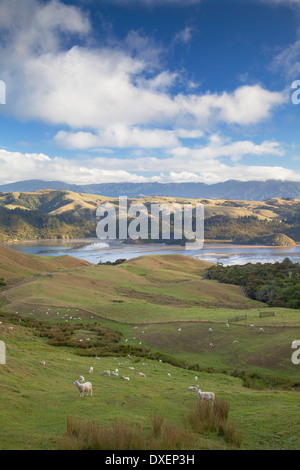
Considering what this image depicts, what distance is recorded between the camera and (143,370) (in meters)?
17.1

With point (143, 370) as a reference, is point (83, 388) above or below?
above

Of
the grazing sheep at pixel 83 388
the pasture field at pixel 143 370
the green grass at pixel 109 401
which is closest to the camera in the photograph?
the green grass at pixel 109 401

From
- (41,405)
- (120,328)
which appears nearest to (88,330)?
(120,328)

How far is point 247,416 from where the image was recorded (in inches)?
364

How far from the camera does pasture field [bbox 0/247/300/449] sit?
8094 mm

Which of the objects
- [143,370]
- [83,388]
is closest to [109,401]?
[83,388]

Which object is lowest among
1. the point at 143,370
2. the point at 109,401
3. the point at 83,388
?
the point at 143,370

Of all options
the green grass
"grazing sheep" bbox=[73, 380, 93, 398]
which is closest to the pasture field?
the green grass

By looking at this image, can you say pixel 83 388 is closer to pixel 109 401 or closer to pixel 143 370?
pixel 109 401

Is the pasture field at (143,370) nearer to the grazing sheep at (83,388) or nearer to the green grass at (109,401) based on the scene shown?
the green grass at (109,401)

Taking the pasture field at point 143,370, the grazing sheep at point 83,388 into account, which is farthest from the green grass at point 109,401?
the grazing sheep at point 83,388

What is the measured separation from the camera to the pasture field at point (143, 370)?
8.09 m
